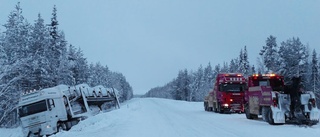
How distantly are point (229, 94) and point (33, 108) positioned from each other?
14691mm

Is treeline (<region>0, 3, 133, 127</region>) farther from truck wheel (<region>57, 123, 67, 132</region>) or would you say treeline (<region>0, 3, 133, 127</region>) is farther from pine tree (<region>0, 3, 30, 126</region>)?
truck wheel (<region>57, 123, 67, 132</region>)

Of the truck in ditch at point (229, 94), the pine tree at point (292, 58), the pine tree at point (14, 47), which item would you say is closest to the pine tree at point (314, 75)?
the pine tree at point (292, 58)

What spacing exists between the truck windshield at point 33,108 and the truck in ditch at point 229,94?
1330 centimetres

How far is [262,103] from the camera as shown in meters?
19.1

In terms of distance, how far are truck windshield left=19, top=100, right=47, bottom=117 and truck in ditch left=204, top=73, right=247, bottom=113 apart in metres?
13.3

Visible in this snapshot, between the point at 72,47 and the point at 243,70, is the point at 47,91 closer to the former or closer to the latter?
the point at 72,47

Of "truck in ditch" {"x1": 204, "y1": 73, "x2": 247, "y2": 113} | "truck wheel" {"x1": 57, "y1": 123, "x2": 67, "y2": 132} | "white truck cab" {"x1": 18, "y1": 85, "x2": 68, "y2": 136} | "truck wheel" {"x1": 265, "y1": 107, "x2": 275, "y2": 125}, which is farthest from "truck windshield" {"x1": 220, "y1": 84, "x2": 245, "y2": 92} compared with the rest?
"white truck cab" {"x1": 18, "y1": 85, "x2": 68, "y2": 136}

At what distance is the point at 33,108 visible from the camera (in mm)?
23047

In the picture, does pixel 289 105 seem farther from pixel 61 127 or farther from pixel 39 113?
pixel 39 113

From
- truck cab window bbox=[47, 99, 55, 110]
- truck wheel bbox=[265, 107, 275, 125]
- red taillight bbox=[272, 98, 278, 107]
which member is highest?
truck cab window bbox=[47, 99, 55, 110]

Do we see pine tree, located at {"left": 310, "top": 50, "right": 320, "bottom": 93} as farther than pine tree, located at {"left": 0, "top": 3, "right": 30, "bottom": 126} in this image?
Yes

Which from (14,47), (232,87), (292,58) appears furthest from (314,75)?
(14,47)

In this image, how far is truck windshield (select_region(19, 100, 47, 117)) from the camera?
2297cm

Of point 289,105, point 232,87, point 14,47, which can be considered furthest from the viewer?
point 14,47
